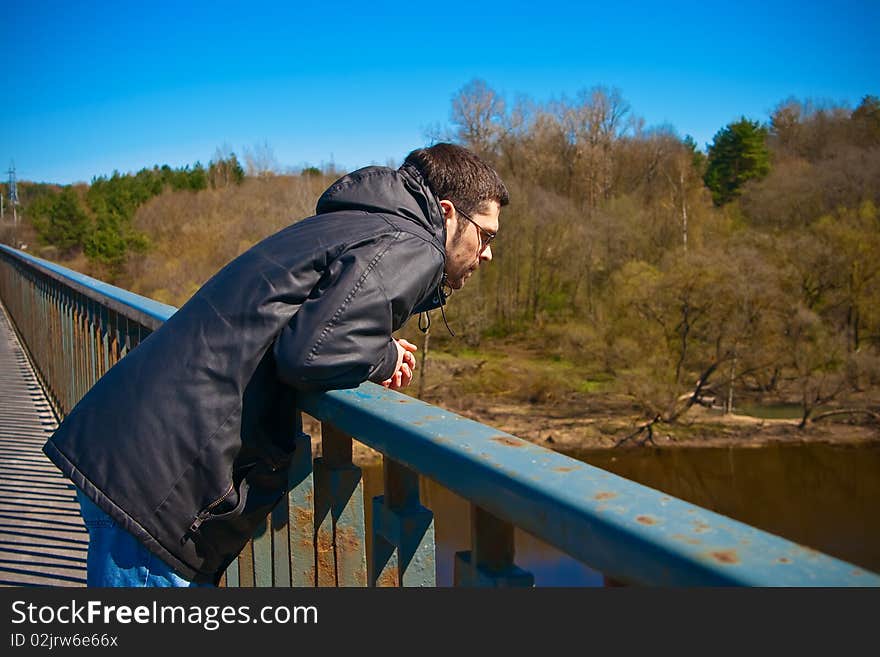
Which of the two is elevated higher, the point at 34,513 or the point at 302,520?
the point at 302,520

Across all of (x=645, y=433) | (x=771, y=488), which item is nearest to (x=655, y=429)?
(x=645, y=433)

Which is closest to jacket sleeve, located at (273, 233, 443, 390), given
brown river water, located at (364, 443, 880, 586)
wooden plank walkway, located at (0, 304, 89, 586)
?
wooden plank walkway, located at (0, 304, 89, 586)

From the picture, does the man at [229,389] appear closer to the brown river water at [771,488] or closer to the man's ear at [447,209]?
the man's ear at [447,209]

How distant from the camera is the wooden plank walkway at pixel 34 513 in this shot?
10.1ft

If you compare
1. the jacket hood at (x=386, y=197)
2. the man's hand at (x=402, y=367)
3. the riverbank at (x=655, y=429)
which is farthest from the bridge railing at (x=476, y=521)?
Answer: the riverbank at (x=655, y=429)

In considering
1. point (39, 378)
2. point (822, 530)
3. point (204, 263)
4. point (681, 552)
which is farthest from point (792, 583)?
point (204, 263)

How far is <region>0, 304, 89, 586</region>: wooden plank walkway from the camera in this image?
306cm

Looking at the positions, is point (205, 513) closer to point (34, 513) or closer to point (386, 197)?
point (386, 197)

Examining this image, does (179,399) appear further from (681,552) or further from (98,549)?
(681,552)

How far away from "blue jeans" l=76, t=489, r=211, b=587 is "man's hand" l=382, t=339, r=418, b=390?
64 cm

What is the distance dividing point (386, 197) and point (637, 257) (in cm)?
5695

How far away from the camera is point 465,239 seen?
2.29 m

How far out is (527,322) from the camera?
194 feet

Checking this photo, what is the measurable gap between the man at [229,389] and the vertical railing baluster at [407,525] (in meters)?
0.30
